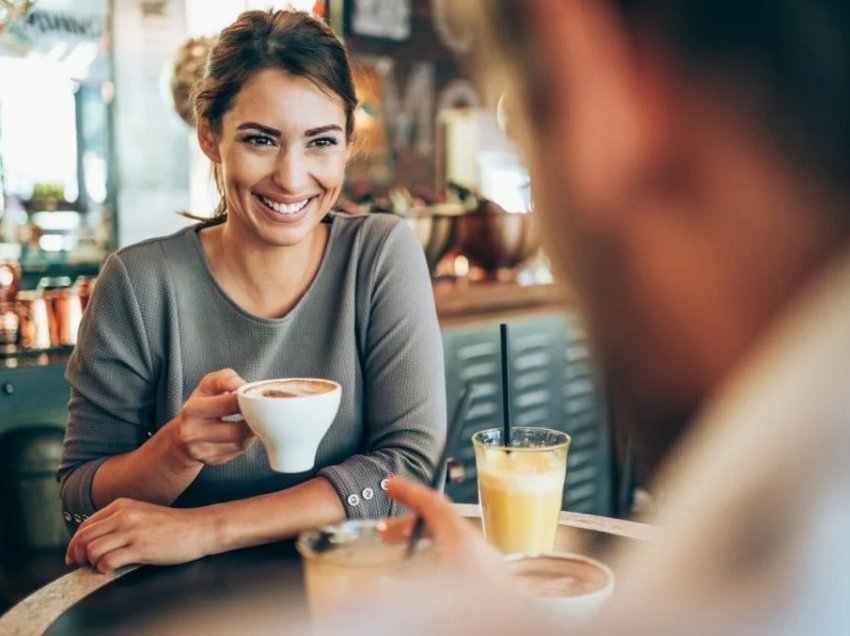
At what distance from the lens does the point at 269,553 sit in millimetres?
1393

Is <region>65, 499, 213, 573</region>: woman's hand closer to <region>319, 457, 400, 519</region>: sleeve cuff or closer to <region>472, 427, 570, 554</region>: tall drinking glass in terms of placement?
<region>319, 457, 400, 519</region>: sleeve cuff

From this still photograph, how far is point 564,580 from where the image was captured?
0.85m

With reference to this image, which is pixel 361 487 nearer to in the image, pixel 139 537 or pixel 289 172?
pixel 139 537

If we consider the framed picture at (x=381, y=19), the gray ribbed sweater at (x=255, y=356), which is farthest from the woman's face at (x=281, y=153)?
the framed picture at (x=381, y=19)

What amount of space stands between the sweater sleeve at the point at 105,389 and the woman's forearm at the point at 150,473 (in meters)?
0.04

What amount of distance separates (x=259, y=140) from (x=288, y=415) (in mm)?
741

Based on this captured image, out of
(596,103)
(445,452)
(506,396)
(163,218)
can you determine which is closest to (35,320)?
(163,218)

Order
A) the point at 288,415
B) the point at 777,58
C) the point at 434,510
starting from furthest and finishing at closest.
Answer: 1. the point at 288,415
2. the point at 434,510
3. the point at 777,58

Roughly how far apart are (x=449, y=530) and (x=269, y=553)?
0.80 metres

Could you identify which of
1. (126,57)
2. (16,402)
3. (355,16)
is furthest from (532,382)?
(355,16)

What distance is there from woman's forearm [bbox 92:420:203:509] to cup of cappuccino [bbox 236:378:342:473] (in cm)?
22

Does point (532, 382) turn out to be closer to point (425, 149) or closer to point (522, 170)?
point (522, 170)

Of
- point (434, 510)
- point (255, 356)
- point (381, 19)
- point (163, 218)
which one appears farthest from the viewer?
point (381, 19)

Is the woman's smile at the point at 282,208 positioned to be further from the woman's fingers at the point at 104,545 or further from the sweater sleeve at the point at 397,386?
the woman's fingers at the point at 104,545
